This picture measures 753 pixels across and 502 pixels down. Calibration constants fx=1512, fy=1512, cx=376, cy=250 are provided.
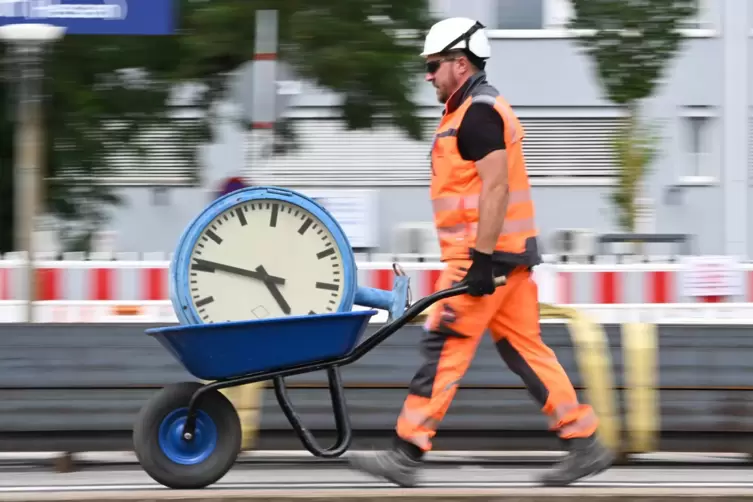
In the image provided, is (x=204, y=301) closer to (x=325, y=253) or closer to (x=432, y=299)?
(x=325, y=253)

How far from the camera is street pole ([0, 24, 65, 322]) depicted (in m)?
13.0

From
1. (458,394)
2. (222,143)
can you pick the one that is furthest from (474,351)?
(222,143)

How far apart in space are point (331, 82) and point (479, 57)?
31.1 ft

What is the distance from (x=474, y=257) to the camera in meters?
5.46

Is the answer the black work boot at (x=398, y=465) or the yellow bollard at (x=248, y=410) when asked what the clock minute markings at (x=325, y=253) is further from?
the yellow bollard at (x=248, y=410)

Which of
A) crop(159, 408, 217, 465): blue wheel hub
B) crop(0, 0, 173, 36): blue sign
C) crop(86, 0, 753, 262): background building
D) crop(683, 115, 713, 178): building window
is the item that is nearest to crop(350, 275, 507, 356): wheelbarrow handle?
crop(159, 408, 217, 465): blue wheel hub

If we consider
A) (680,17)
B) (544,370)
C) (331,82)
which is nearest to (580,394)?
(544,370)

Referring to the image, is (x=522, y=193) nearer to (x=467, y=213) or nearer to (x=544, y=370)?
(x=467, y=213)

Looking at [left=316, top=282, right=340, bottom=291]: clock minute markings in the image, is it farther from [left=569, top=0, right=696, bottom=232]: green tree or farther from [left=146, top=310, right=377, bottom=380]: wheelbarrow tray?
[left=569, top=0, right=696, bottom=232]: green tree

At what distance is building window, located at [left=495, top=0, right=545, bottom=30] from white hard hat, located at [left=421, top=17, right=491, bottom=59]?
24341mm

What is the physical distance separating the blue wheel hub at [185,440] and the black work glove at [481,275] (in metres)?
1.10

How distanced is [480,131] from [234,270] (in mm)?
1057

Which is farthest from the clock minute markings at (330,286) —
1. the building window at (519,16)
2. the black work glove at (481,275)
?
the building window at (519,16)

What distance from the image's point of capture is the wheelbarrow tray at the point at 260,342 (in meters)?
5.33
